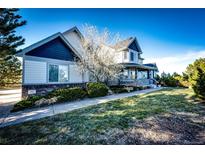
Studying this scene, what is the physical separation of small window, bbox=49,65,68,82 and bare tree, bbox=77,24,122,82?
4.45 ft

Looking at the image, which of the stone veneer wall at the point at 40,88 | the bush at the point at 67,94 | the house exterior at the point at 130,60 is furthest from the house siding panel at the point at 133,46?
the bush at the point at 67,94

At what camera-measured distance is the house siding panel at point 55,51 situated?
9.56 m

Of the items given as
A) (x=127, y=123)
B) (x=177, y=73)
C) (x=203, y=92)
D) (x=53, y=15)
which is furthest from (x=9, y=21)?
(x=177, y=73)

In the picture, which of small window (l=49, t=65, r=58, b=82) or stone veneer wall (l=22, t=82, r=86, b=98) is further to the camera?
small window (l=49, t=65, r=58, b=82)

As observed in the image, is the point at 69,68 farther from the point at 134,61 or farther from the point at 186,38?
the point at 134,61

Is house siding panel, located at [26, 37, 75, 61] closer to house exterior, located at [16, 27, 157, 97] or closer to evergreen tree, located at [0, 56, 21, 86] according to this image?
house exterior, located at [16, 27, 157, 97]

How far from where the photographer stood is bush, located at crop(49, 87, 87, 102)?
338 inches

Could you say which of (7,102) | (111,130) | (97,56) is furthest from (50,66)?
(111,130)

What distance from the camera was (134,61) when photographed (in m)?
20.2

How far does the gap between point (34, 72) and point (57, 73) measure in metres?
1.78

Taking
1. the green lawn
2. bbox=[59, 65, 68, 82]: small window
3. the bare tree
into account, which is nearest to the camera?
the green lawn

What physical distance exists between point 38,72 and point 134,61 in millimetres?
13830

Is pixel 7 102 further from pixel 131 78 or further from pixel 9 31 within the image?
pixel 131 78

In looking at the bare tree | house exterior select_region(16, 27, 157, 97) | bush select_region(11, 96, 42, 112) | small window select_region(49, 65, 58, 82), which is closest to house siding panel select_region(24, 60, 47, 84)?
house exterior select_region(16, 27, 157, 97)
